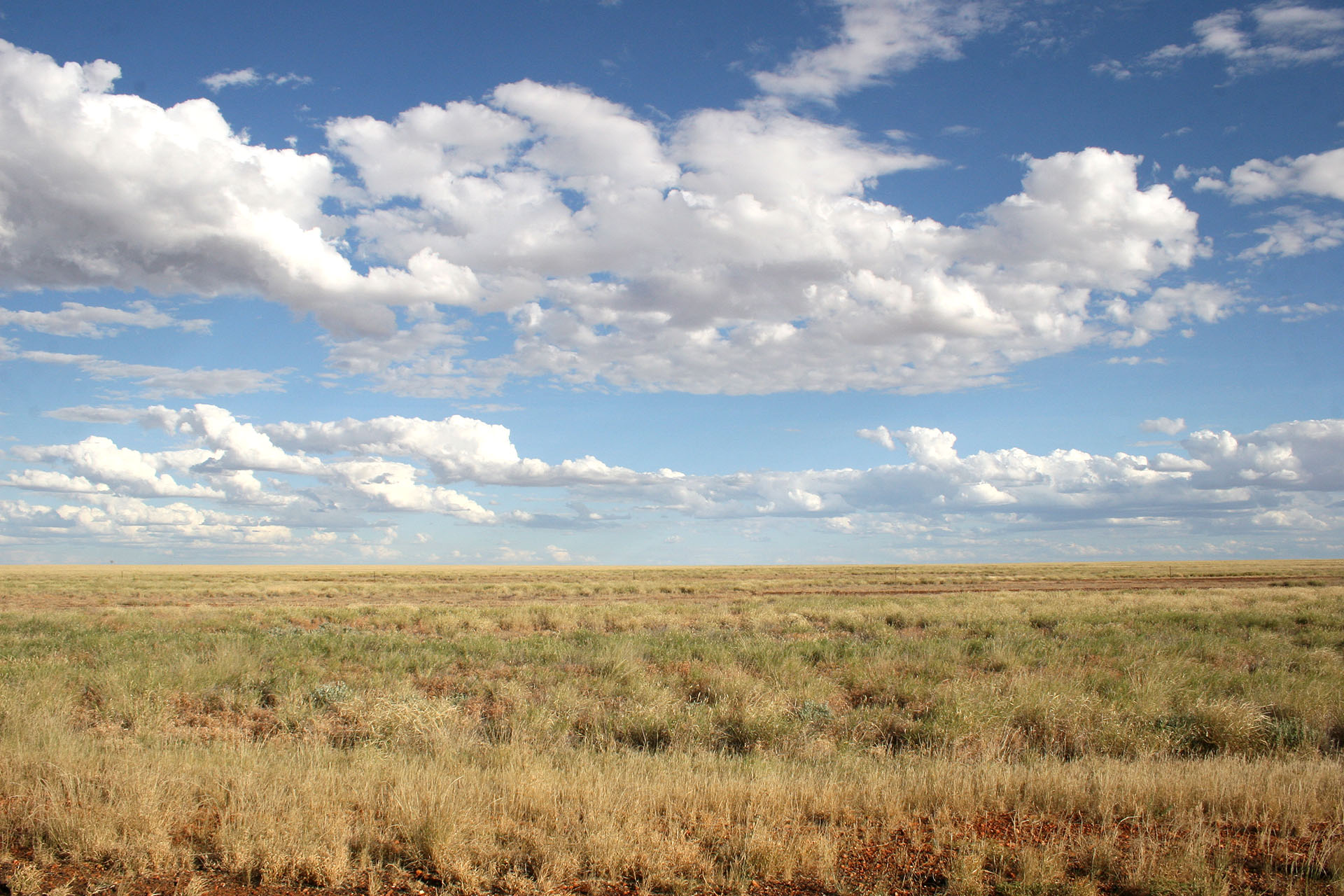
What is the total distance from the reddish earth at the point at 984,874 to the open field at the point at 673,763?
0.03 metres

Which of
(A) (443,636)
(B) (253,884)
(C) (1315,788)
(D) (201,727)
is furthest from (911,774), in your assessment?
(A) (443,636)

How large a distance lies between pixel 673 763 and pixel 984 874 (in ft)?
10.6

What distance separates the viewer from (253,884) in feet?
17.1

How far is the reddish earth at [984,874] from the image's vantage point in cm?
498

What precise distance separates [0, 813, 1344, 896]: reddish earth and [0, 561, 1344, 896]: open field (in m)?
0.03

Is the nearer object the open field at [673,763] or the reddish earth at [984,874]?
the reddish earth at [984,874]

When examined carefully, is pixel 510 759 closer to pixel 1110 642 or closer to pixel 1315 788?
pixel 1315 788

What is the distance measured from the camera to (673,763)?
7555 mm

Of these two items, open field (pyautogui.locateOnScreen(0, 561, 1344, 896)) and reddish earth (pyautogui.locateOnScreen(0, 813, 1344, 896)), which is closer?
reddish earth (pyautogui.locateOnScreen(0, 813, 1344, 896))

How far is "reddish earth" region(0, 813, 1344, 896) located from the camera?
498 cm

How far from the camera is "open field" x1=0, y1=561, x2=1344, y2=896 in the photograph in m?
5.28

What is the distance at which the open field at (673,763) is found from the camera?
5.28m

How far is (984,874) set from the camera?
521 centimetres

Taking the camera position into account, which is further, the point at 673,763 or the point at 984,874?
the point at 673,763
